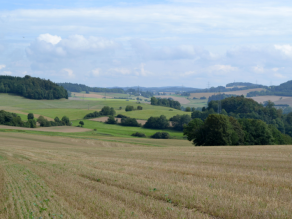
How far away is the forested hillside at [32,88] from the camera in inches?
6480

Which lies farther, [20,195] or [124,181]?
[124,181]

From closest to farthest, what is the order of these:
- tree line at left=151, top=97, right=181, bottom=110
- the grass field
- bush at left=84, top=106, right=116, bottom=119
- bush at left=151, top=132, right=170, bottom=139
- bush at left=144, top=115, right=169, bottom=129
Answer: bush at left=151, top=132, right=170, bottom=139
bush at left=144, top=115, right=169, bottom=129
bush at left=84, top=106, right=116, bottom=119
the grass field
tree line at left=151, top=97, right=181, bottom=110

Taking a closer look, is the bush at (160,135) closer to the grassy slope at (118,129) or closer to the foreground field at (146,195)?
the grassy slope at (118,129)

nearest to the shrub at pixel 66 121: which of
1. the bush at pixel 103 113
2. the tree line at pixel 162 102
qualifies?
the bush at pixel 103 113

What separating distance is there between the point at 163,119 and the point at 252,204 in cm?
9721

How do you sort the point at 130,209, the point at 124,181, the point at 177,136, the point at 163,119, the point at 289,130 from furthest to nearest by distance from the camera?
the point at 289,130 < the point at 163,119 < the point at 177,136 < the point at 124,181 < the point at 130,209

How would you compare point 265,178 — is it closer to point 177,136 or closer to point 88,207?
point 88,207

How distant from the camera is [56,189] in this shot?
12984 millimetres

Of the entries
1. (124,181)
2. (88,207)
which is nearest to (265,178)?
(124,181)

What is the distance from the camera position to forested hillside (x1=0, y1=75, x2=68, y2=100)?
540 ft

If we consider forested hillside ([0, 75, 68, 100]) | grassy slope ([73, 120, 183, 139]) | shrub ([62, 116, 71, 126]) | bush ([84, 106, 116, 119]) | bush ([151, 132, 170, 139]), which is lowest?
bush ([151, 132, 170, 139])

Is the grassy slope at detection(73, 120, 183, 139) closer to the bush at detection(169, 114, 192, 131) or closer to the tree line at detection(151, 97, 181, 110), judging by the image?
the bush at detection(169, 114, 192, 131)

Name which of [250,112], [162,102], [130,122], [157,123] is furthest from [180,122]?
[162,102]

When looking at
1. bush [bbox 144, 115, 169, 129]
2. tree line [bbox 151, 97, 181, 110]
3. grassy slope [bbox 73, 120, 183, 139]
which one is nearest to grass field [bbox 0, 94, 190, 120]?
bush [bbox 144, 115, 169, 129]
